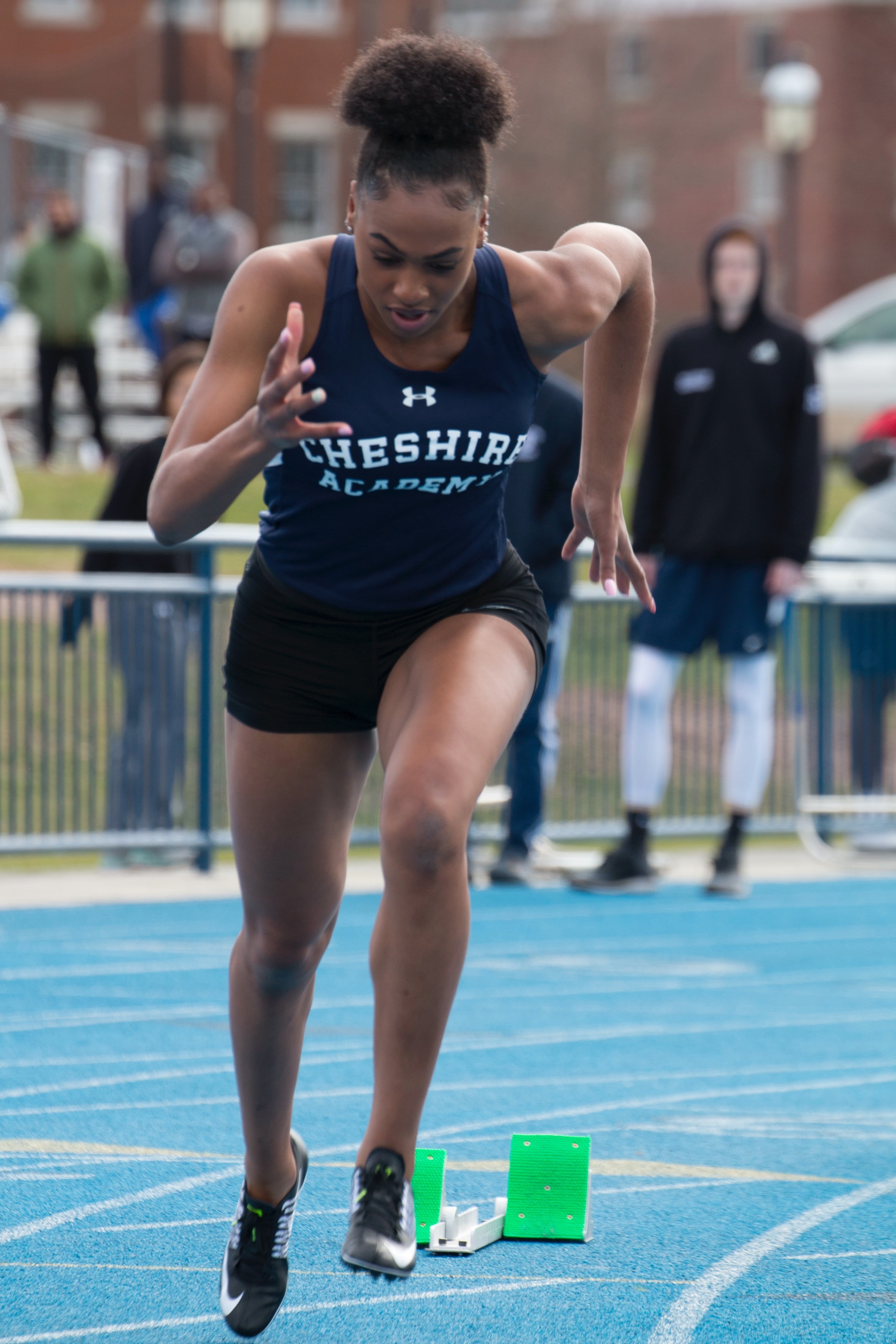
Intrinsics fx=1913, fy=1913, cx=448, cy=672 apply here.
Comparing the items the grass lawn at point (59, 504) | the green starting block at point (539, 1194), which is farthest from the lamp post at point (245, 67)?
the green starting block at point (539, 1194)

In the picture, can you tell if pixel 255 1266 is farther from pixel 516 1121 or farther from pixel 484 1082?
pixel 484 1082

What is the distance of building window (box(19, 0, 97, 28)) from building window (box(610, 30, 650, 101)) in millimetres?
10735

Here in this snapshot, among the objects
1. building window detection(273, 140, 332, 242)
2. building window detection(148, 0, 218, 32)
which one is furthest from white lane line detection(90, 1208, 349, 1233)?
building window detection(273, 140, 332, 242)

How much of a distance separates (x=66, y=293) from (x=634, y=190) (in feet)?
93.1

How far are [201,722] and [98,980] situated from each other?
75.6 inches

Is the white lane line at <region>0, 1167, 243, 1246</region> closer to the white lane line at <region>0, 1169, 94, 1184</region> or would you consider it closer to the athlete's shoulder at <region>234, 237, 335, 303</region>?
the white lane line at <region>0, 1169, 94, 1184</region>

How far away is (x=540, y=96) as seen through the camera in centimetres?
3566

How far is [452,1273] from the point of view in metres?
3.64

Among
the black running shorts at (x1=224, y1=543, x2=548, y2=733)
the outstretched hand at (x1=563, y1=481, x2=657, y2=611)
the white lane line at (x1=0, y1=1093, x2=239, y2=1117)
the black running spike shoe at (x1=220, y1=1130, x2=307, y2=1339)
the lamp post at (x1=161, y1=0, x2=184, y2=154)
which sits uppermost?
the lamp post at (x1=161, y1=0, x2=184, y2=154)

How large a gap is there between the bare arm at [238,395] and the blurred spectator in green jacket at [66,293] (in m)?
13.4

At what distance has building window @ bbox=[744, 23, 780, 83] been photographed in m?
42.5

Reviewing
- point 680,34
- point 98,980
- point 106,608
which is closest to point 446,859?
point 98,980

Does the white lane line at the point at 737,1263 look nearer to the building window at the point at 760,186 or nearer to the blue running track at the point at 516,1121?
the blue running track at the point at 516,1121

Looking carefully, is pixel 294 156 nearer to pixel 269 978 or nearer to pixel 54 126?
pixel 54 126
